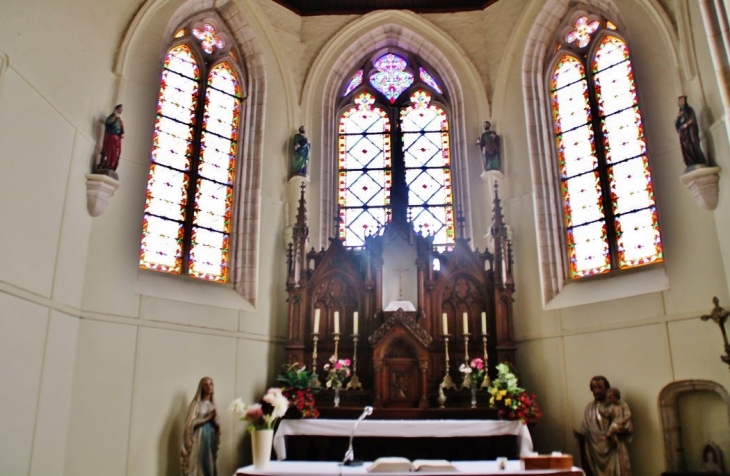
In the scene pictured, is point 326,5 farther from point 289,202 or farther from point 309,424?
point 309,424

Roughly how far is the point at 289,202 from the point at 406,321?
311cm

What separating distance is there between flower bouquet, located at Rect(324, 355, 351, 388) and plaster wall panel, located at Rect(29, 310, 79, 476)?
351 centimetres

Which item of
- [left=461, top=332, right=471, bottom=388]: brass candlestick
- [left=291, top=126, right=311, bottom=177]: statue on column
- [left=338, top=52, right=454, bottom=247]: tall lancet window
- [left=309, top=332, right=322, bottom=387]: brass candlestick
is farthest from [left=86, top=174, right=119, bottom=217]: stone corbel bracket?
[left=461, top=332, right=471, bottom=388]: brass candlestick

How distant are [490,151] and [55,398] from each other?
7.70 metres

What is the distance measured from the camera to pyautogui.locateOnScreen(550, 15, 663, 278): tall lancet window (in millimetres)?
9766

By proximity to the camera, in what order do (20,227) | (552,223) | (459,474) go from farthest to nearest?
(552,223) < (20,227) < (459,474)

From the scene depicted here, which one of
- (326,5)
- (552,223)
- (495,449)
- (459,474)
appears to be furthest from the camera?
(326,5)

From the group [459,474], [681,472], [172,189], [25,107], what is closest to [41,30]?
[25,107]

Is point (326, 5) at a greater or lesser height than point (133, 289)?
greater

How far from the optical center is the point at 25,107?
24.5 ft

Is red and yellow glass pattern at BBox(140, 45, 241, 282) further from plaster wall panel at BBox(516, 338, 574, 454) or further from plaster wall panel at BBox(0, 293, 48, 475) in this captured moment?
plaster wall panel at BBox(516, 338, 574, 454)

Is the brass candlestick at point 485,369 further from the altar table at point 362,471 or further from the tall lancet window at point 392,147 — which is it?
the altar table at point 362,471

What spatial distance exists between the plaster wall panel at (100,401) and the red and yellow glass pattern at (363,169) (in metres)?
4.59

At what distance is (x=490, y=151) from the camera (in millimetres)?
11352
